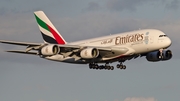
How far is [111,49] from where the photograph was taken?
2940 inches

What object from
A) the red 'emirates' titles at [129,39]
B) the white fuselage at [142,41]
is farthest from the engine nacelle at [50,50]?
the red 'emirates' titles at [129,39]

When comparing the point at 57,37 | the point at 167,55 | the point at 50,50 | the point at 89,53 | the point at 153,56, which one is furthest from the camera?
the point at 57,37

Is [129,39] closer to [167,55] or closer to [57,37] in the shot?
[167,55]

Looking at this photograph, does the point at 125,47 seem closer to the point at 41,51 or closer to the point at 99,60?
the point at 99,60

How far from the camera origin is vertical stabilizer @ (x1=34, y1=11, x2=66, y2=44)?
276 ft

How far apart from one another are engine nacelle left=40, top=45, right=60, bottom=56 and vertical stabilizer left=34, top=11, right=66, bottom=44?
8.77m

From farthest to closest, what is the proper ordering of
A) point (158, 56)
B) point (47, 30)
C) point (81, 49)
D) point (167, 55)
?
point (47, 30), point (158, 56), point (167, 55), point (81, 49)

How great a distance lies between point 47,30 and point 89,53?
512 inches

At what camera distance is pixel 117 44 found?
7500cm

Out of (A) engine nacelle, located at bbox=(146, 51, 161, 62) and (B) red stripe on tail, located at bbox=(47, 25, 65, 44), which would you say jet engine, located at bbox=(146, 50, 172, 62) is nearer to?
(A) engine nacelle, located at bbox=(146, 51, 161, 62)

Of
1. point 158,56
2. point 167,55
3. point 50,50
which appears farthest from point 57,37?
point 167,55

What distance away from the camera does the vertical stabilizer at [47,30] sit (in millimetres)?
83975

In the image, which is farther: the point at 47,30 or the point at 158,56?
the point at 47,30

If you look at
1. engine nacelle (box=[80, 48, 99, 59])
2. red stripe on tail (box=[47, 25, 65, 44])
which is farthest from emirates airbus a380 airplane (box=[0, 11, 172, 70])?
red stripe on tail (box=[47, 25, 65, 44])
